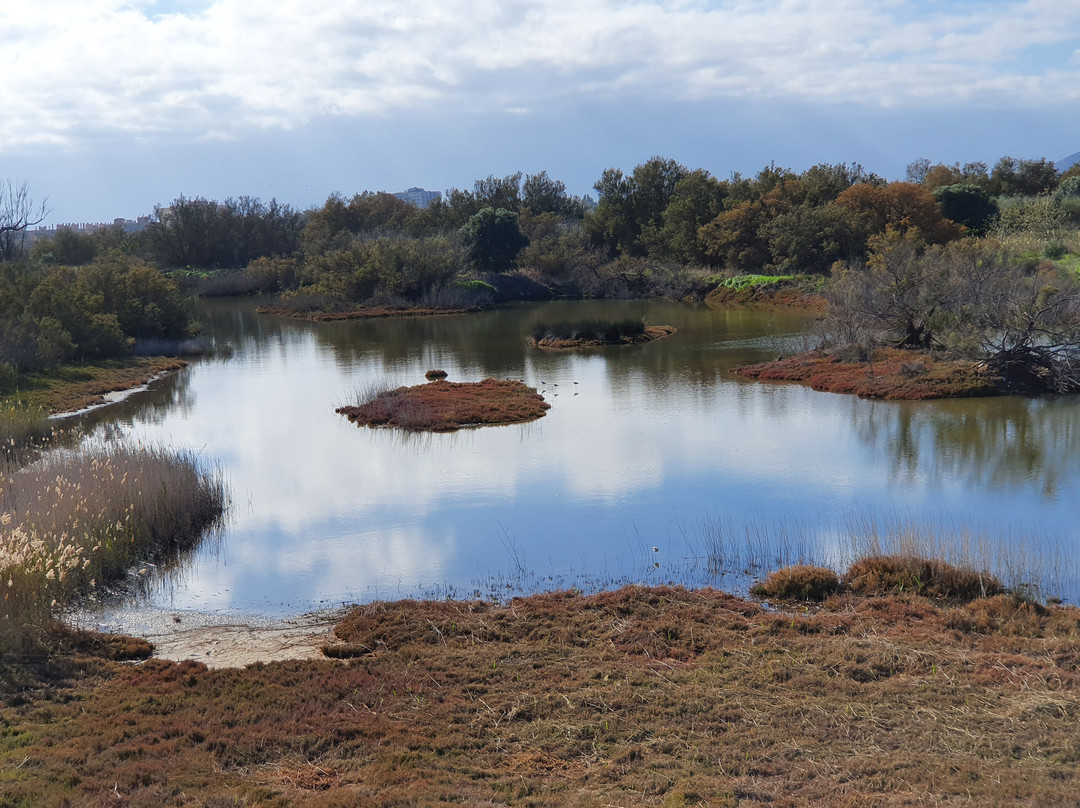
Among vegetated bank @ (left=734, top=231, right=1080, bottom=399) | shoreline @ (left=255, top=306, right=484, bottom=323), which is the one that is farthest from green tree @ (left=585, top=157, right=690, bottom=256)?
vegetated bank @ (left=734, top=231, right=1080, bottom=399)

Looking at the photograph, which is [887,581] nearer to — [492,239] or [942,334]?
[942,334]

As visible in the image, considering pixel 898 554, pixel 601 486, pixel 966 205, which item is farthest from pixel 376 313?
pixel 898 554

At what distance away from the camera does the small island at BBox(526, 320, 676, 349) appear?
35500 mm

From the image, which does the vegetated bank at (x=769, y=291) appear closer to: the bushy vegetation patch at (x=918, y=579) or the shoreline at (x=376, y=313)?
the shoreline at (x=376, y=313)

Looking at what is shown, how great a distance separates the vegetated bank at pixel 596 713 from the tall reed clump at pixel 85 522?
0.78 meters

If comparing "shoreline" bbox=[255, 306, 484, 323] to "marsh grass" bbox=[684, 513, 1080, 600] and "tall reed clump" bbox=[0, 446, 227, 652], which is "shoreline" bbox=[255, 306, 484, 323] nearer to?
"tall reed clump" bbox=[0, 446, 227, 652]

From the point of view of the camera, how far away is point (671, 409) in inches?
856

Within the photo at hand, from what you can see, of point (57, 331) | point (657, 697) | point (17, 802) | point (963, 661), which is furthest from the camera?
point (57, 331)

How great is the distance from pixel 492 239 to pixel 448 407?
131ft

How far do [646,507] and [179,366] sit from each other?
2393 cm

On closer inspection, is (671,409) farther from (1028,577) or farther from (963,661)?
(963,661)

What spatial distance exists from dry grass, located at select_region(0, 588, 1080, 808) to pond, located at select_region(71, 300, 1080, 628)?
214cm

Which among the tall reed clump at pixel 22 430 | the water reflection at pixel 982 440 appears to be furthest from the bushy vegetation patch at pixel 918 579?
the tall reed clump at pixel 22 430

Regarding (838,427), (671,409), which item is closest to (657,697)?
(838,427)
